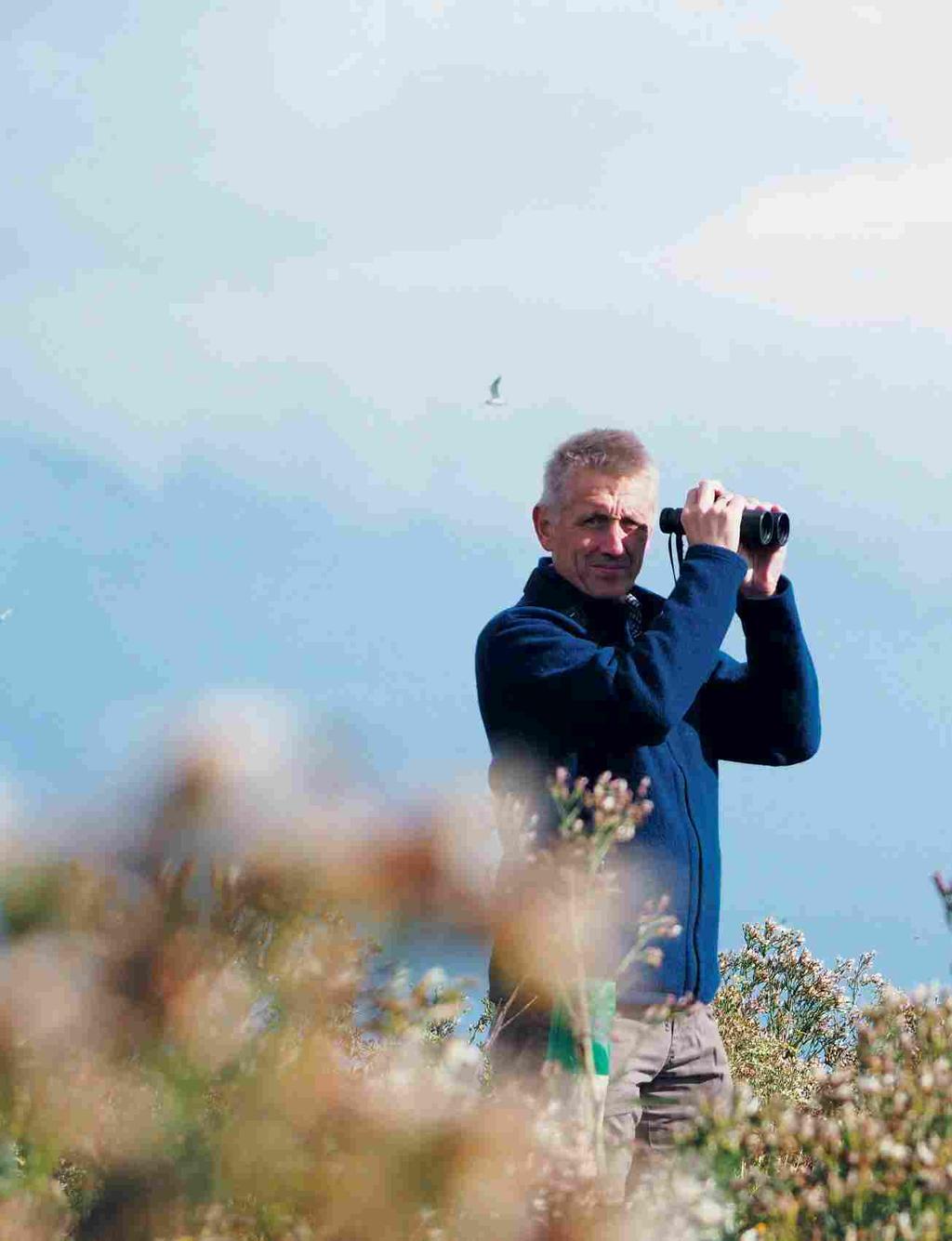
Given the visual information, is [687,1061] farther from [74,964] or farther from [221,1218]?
[74,964]

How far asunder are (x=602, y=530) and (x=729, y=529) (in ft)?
1.20

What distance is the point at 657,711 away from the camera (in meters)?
4.05

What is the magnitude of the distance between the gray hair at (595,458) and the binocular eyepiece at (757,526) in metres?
0.19

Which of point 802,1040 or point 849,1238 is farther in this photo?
point 802,1040

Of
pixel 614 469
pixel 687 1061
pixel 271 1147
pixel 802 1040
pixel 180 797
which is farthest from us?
pixel 802 1040

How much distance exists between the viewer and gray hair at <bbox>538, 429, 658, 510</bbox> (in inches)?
178

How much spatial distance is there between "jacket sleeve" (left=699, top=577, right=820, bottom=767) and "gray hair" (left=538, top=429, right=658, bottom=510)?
1.90 feet

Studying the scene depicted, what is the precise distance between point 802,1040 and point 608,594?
4.39 m

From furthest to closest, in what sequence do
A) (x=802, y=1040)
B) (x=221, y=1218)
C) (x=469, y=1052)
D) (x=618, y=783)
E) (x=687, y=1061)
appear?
(x=802, y=1040) < (x=687, y=1061) < (x=618, y=783) < (x=469, y=1052) < (x=221, y=1218)

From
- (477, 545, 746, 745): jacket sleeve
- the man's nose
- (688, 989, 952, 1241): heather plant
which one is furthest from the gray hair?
(688, 989, 952, 1241): heather plant

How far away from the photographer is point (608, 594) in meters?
4.55

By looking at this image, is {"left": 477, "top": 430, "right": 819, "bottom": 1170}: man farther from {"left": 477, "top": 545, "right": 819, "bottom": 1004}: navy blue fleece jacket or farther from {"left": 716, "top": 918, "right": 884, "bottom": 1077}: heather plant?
{"left": 716, "top": 918, "right": 884, "bottom": 1077}: heather plant

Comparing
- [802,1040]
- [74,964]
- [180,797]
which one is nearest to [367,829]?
[180,797]

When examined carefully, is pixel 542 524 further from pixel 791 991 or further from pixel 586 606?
pixel 791 991
